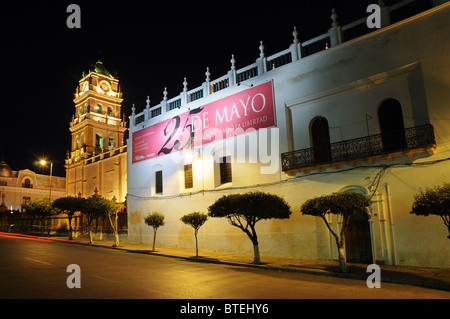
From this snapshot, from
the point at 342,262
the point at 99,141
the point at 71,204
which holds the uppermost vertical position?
the point at 99,141

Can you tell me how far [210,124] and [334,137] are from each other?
816 cm

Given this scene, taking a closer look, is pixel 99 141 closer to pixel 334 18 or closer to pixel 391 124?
pixel 334 18

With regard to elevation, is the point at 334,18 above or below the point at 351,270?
above

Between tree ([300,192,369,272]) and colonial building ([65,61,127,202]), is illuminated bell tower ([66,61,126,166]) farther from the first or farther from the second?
tree ([300,192,369,272])

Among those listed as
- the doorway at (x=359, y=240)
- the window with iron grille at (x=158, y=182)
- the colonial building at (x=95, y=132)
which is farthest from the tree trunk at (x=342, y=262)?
the colonial building at (x=95, y=132)

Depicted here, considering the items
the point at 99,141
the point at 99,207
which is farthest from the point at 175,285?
the point at 99,141

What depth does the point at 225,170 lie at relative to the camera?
2039 centimetres

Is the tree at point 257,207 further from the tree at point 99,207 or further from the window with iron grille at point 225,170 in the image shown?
the tree at point 99,207

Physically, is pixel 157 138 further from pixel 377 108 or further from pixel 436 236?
pixel 436 236

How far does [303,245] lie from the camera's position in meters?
15.9

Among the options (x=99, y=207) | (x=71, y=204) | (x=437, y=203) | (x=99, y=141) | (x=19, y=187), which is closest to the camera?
(x=437, y=203)

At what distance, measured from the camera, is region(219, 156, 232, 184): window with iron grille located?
2008 cm
